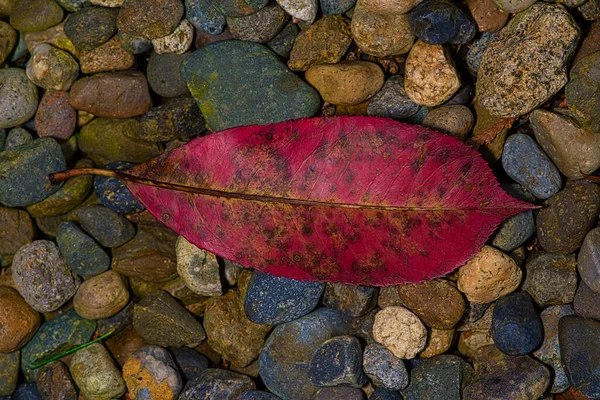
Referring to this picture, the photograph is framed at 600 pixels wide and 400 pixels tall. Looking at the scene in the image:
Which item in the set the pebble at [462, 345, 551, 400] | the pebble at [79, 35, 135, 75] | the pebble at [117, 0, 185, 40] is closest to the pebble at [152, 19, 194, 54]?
the pebble at [117, 0, 185, 40]

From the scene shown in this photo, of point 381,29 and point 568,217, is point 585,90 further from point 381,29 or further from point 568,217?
point 381,29

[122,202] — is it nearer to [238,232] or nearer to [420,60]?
[238,232]

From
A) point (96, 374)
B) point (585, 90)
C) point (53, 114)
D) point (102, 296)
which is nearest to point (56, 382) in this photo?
point (96, 374)

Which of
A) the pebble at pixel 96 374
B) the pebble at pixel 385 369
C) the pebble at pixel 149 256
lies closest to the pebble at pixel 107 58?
the pebble at pixel 149 256

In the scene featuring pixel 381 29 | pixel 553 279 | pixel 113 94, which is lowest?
pixel 553 279

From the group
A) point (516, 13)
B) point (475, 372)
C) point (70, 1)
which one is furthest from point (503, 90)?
point (70, 1)
